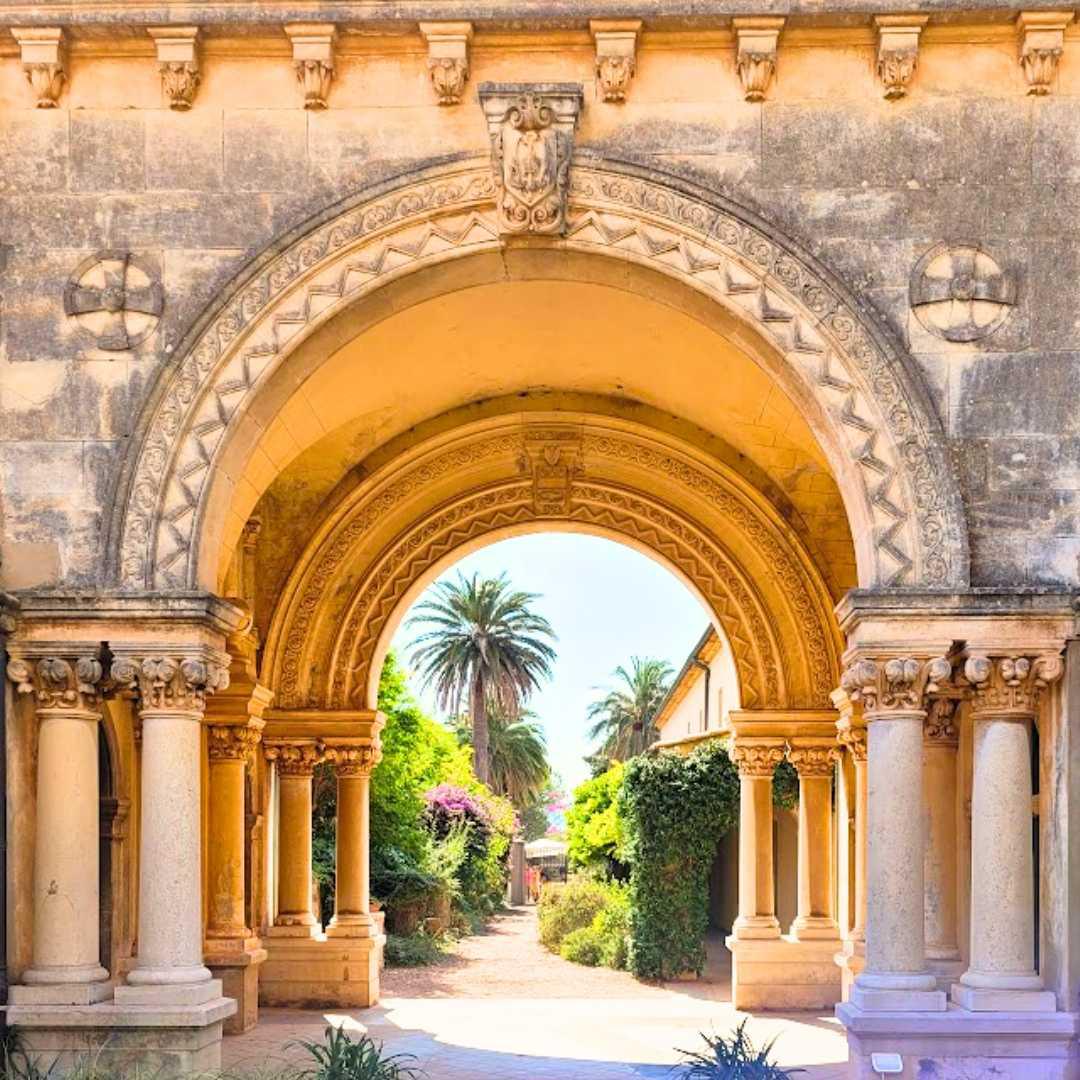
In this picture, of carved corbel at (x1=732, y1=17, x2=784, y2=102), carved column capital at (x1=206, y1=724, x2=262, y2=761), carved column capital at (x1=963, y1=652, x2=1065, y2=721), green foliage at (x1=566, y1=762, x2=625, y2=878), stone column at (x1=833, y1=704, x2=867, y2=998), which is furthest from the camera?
green foliage at (x1=566, y1=762, x2=625, y2=878)

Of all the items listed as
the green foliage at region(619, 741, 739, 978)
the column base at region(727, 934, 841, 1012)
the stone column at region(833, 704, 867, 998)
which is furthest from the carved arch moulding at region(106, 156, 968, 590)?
the green foliage at region(619, 741, 739, 978)

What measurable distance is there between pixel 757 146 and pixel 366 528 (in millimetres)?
7467

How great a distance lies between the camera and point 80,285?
37.6 feet

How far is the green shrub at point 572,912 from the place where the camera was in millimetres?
28766

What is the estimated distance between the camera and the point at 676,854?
76.8 feet

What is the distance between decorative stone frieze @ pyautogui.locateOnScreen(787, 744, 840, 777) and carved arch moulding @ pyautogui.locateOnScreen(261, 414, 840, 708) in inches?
17.9

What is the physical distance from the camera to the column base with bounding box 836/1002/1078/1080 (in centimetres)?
1061

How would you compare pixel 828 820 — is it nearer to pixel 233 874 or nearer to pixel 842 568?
pixel 842 568

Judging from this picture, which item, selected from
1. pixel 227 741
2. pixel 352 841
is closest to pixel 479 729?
pixel 352 841

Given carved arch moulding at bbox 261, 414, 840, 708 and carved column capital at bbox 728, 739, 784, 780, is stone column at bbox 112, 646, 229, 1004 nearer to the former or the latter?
carved arch moulding at bbox 261, 414, 840, 708

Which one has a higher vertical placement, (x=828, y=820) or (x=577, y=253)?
(x=577, y=253)

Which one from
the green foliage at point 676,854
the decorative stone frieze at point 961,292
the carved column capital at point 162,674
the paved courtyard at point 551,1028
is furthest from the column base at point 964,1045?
the green foliage at point 676,854

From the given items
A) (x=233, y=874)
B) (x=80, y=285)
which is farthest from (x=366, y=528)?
(x=80, y=285)

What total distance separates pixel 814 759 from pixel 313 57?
967cm
